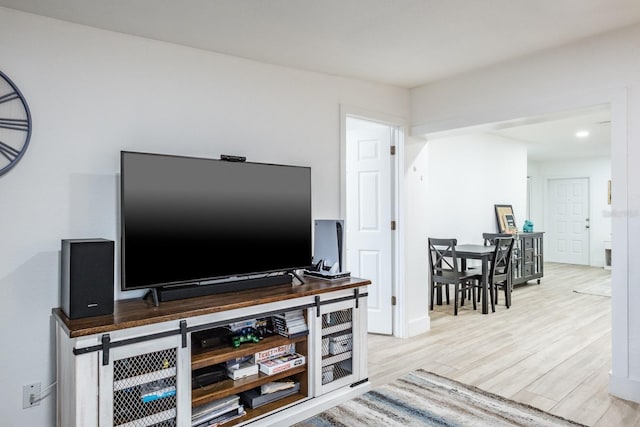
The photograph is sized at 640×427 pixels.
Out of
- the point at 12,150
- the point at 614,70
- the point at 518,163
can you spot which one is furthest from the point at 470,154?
the point at 12,150

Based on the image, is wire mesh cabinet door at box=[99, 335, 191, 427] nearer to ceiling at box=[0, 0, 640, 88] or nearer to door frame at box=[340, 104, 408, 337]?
ceiling at box=[0, 0, 640, 88]

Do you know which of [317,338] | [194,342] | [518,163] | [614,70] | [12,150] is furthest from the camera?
[518,163]

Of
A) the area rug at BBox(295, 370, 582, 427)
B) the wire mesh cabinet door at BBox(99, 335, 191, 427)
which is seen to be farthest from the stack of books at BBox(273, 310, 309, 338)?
the wire mesh cabinet door at BBox(99, 335, 191, 427)

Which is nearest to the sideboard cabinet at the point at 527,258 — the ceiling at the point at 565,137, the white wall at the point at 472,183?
the white wall at the point at 472,183

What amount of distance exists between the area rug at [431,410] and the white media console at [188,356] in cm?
11

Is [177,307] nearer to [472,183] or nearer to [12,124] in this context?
[12,124]

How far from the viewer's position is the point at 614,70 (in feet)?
8.87

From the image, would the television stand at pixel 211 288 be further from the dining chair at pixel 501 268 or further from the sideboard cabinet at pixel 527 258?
the sideboard cabinet at pixel 527 258

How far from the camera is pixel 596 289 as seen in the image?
629 centimetres

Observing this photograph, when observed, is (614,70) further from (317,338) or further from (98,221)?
(98,221)

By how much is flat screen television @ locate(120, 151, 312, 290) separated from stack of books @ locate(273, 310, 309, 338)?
0.31 m

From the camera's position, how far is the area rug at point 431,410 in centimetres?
240

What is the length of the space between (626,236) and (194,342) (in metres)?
2.73

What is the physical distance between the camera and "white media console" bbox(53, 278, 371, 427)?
178 centimetres
